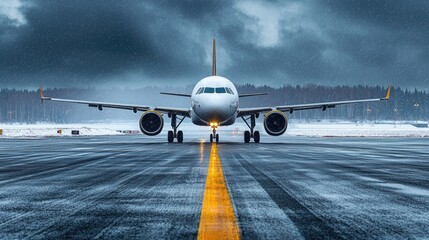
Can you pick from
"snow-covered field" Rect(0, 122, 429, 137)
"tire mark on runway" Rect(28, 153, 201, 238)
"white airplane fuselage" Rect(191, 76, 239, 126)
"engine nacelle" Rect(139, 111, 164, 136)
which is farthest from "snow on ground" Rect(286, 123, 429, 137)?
"tire mark on runway" Rect(28, 153, 201, 238)

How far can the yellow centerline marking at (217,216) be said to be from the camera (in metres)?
4.60

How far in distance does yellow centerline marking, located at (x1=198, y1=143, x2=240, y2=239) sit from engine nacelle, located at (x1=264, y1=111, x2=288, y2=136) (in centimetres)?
2041

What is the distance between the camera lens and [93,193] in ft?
25.3

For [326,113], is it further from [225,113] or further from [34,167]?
[34,167]

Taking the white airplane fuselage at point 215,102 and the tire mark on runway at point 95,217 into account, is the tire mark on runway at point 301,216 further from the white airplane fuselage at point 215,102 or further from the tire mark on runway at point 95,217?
the white airplane fuselage at point 215,102

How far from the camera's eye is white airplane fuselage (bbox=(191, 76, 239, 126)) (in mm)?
27266

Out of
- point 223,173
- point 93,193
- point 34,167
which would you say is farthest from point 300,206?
point 34,167

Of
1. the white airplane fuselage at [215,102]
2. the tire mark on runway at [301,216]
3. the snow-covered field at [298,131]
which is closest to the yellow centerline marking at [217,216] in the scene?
the tire mark on runway at [301,216]

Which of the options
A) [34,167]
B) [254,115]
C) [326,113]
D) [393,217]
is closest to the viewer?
[393,217]

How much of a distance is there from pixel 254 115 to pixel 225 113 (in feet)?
15.1

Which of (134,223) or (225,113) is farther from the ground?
(225,113)

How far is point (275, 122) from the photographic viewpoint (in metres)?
29.0

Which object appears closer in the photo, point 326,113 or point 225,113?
point 225,113

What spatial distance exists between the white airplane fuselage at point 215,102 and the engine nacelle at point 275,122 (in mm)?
1992
